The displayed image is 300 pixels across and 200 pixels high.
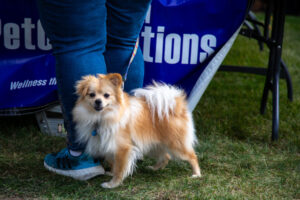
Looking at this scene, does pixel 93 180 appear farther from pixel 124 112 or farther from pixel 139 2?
pixel 139 2

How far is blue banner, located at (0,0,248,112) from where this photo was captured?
2.35m

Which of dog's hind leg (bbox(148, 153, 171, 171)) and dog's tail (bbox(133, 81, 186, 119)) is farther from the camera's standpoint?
dog's hind leg (bbox(148, 153, 171, 171))

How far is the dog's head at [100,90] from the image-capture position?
167 cm

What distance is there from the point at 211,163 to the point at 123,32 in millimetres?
900

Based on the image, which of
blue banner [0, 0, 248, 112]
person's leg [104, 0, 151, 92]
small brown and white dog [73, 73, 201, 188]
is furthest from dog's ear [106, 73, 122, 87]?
blue banner [0, 0, 248, 112]

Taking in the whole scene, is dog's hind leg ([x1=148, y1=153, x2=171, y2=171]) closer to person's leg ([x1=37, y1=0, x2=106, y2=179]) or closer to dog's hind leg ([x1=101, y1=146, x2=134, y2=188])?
dog's hind leg ([x1=101, y1=146, x2=134, y2=188])

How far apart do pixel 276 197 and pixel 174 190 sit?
476 mm

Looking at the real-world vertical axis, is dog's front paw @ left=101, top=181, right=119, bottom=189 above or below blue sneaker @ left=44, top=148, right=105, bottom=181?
below

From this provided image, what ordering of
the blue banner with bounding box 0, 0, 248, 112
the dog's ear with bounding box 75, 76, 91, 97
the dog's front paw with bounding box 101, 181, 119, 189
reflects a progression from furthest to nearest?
the blue banner with bounding box 0, 0, 248, 112 → the dog's front paw with bounding box 101, 181, 119, 189 → the dog's ear with bounding box 75, 76, 91, 97

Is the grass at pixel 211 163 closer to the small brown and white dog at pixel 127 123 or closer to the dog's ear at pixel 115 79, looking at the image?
the small brown and white dog at pixel 127 123

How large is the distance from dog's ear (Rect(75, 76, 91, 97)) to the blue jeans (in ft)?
0.08

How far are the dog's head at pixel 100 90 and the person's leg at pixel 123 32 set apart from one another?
19 cm

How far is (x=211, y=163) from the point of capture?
213cm

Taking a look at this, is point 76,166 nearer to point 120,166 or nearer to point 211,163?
point 120,166
